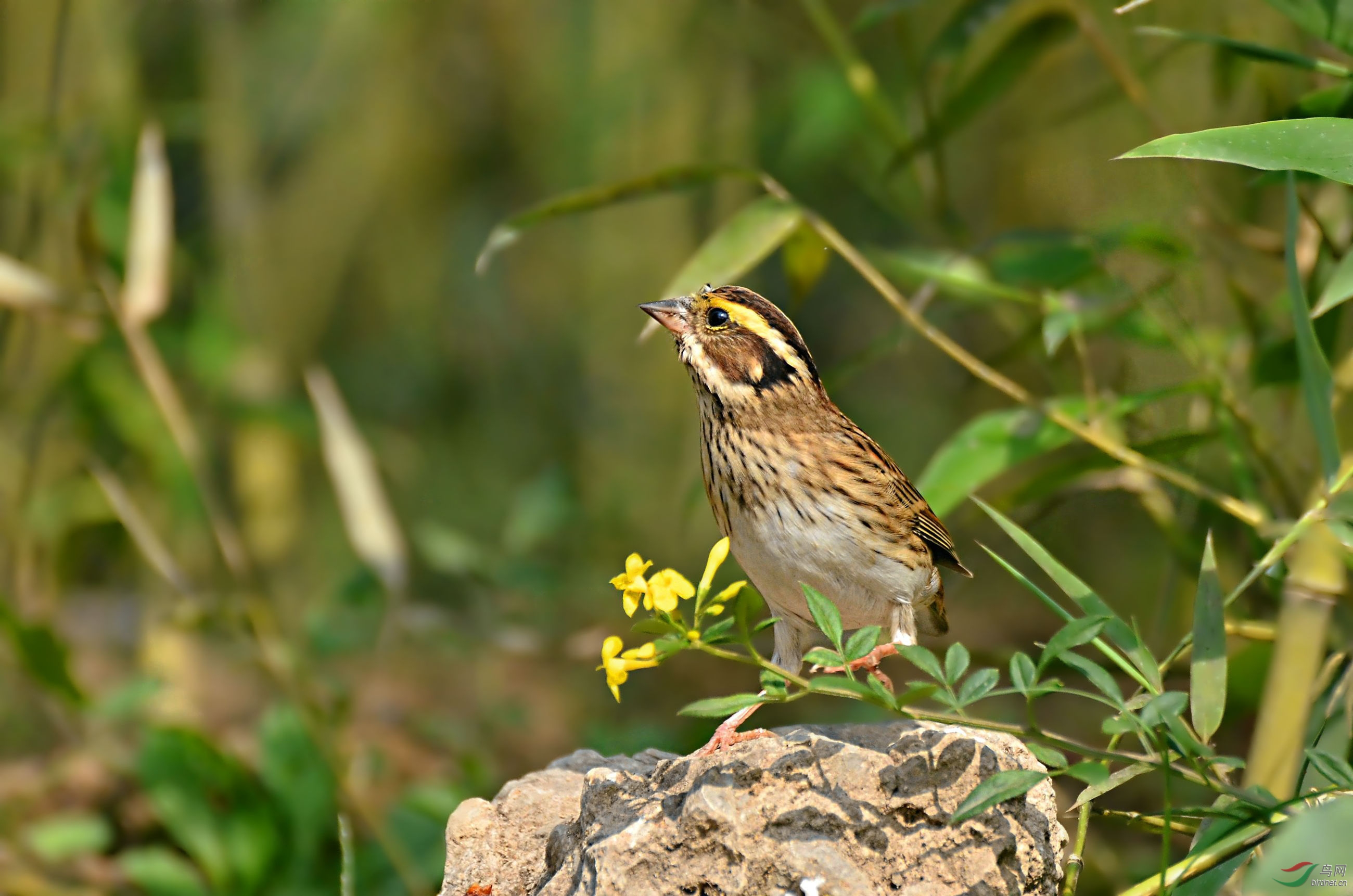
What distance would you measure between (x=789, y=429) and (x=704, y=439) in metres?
0.22

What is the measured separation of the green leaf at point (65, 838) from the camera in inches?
173

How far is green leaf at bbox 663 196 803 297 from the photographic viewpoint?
11.3ft

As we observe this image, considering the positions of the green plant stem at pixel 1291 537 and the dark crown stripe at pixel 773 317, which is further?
the dark crown stripe at pixel 773 317

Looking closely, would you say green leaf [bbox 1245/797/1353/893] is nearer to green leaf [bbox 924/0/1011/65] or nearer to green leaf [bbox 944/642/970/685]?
green leaf [bbox 944/642/970/685]

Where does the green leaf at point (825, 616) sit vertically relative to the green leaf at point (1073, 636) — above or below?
above

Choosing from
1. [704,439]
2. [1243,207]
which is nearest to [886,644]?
[704,439]

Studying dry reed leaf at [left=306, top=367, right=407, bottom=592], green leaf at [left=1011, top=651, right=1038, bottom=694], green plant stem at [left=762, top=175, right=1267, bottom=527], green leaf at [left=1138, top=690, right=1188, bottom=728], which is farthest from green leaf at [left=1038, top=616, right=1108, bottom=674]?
dry reed leaf at [left=306, top=367, right=407, bottom=592]

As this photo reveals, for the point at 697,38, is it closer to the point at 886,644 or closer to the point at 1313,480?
the point at 1313,480

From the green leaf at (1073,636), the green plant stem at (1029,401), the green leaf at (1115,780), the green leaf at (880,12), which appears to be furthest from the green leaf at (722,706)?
the green leaf at (880,12)

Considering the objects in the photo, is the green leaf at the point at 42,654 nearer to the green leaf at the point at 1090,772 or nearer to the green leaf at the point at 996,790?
the green leaf at the point at 996,790

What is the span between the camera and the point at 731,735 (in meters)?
2.63

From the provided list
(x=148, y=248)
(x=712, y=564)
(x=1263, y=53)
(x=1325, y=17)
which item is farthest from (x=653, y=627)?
(x=148, y=248)

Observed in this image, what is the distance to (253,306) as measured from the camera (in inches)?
239

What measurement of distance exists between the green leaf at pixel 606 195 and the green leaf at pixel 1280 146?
4.90 feet
